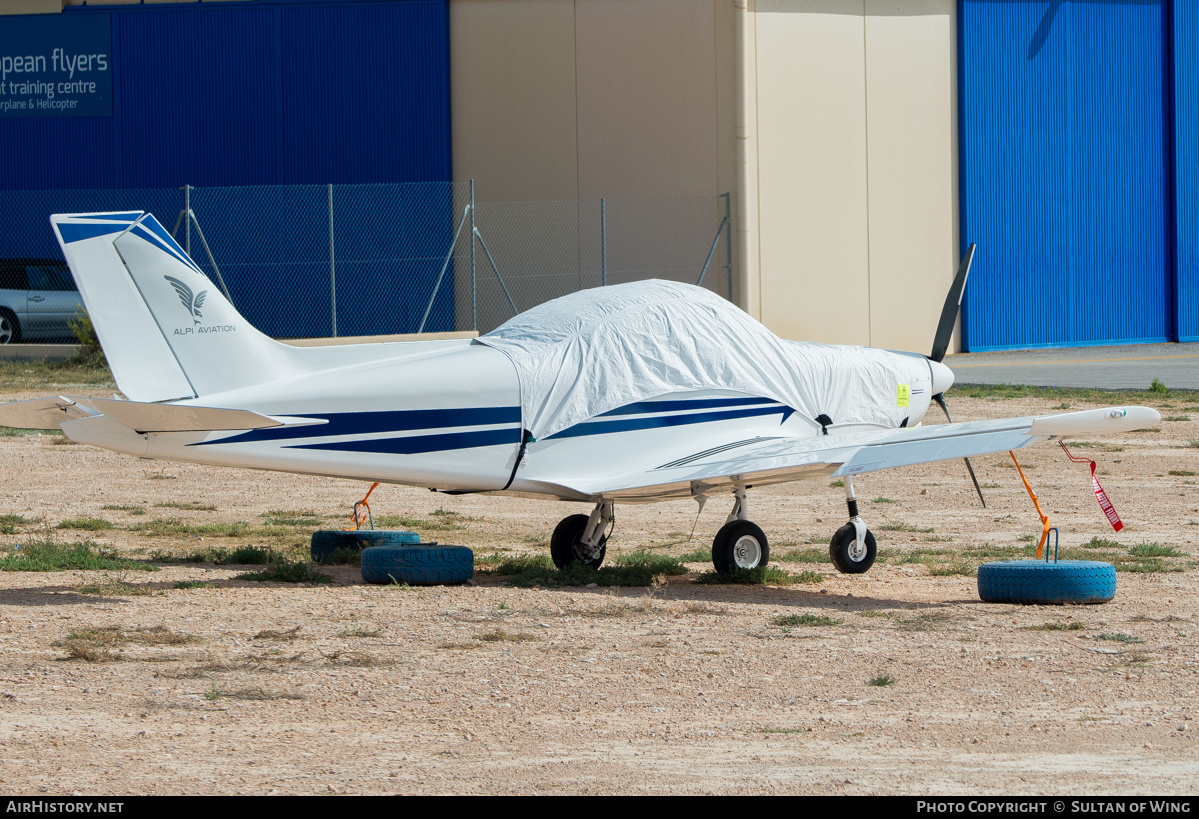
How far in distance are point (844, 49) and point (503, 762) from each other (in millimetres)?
25207

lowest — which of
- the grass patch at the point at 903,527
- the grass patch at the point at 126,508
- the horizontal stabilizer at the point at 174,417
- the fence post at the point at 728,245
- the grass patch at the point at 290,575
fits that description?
the grass patch at the point at 903,527

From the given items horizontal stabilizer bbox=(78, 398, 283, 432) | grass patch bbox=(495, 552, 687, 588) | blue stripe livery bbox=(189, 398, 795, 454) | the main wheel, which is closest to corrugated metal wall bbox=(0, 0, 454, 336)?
the main wheel

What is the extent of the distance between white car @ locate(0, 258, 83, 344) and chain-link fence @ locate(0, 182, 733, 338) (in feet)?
4.75

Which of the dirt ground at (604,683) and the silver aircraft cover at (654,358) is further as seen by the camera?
the silver aircraft cover at (654,358)

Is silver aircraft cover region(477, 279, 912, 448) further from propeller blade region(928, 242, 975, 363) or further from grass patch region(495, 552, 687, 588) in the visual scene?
propeller blade region(928, 242, 975, 363)

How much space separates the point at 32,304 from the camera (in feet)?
94.0

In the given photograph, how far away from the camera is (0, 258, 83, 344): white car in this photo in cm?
2852

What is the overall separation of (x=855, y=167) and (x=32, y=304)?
17.2 metres

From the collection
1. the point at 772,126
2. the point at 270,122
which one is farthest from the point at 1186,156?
the point at 270,122

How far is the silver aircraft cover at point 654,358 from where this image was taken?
10.3m

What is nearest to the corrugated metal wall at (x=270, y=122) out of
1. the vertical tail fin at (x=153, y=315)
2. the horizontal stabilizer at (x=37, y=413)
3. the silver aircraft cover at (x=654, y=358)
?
the silver aircraft cover at (x=654, y=358)

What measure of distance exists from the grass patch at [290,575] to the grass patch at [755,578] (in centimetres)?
284

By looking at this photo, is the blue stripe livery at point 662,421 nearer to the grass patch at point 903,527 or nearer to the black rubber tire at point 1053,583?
the black rubber tire at point 1053,583

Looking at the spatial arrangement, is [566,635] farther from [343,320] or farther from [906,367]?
[343,320]
